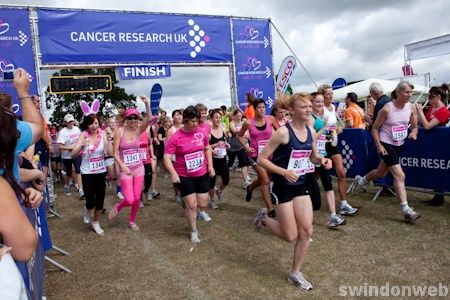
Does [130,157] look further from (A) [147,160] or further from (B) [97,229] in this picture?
(A) [147,160]

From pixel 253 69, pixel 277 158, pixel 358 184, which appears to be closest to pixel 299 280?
pixel 277 158

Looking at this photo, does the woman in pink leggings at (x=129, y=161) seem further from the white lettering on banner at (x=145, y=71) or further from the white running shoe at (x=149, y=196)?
the white lettering on banner at (x=145, y=71)

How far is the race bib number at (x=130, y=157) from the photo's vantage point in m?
6.01

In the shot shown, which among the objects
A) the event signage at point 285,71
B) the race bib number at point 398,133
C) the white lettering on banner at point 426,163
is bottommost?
the white lettering on banner at point 426,163

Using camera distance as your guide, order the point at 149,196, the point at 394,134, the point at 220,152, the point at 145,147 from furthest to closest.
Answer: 1. the point at 149,196
2. the point at 145,147
3. the point at 220,152
4. the point at 394,134

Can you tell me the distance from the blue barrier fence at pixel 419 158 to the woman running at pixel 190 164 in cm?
338

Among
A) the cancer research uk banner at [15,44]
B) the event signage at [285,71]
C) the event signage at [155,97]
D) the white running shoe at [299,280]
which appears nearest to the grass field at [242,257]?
the white running shoe at [299,280]

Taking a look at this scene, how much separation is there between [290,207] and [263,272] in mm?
907

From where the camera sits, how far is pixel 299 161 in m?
3.78

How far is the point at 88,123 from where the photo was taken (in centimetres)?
643

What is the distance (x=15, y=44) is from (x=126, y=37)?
2919mm

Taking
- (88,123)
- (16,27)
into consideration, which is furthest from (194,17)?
(88,123)

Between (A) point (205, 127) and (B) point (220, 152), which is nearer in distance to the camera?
(A) point (205, 127)

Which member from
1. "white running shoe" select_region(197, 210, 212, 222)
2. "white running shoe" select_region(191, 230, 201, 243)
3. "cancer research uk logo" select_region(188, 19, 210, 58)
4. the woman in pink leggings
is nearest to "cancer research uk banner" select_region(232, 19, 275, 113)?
"cancer research uk logo" select_region(188, 19, 210, 58)
